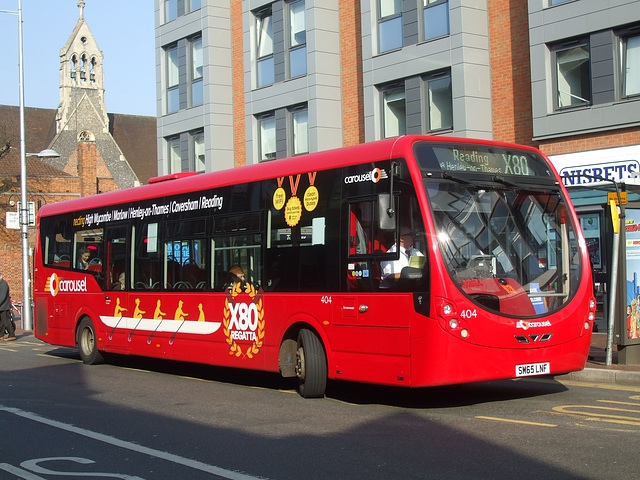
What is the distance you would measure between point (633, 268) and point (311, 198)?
5.13 meters

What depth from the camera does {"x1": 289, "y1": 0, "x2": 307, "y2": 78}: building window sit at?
85.9 ft

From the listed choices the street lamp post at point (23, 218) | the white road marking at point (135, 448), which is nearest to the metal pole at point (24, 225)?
the street lamp post at point (23, 218)

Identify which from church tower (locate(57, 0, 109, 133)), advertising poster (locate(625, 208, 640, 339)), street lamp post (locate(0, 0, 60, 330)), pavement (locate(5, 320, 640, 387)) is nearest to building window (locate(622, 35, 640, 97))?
advertising poster (locate(625, 208, 640, 339))

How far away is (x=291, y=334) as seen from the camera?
11.0 metres

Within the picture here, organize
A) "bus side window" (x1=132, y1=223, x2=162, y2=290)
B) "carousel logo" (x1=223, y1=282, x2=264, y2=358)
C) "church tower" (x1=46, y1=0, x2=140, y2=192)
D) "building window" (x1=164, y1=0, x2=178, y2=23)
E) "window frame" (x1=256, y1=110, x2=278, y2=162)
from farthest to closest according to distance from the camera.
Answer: "church tower" (x1=46, y1=0, x2=140, y2=192) < "building window" (x1=164, y1=0, x2=178, y2=23) < "window frame" (x1=256, y1=110, x2=278, y2=162) < "bus side window" (x1=132, y1=223, x2=162, y2=290) < "carousel logo" (x1=223, y1=282, x2=264, y2=358)

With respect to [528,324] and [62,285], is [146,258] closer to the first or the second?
[62,285]

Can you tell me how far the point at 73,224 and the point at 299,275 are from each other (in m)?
7.54

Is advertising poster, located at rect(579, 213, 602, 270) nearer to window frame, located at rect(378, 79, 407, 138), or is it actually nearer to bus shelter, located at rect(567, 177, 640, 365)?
bus shelter, located at rect(567, 177, 640, 365)

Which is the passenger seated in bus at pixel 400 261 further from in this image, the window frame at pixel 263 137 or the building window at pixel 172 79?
the building window at pixel 172 79

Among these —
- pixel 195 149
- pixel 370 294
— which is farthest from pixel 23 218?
pixel 370 294

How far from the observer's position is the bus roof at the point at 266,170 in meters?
9.62

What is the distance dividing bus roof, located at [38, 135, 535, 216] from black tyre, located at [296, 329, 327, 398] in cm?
213

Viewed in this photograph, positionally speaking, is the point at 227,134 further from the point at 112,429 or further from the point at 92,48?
the point at 92,48

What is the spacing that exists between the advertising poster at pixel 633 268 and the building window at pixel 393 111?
37.0ft
